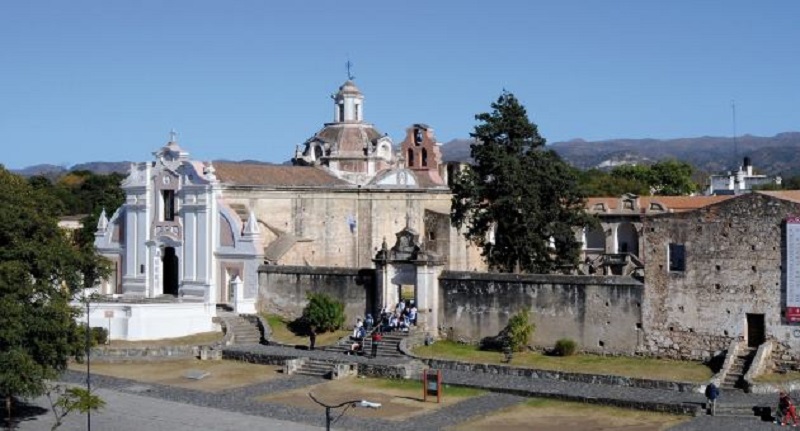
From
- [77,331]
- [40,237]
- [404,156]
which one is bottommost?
[77,331]

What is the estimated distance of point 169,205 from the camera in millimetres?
49438

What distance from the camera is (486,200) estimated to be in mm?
45594

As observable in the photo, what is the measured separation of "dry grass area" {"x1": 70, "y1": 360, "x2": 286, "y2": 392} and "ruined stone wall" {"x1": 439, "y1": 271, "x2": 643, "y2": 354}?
6.92m

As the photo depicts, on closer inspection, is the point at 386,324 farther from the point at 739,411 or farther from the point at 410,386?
the point at 739,411

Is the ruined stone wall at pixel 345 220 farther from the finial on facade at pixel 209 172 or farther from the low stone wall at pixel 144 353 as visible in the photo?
the low stone wall at pixel 144 353

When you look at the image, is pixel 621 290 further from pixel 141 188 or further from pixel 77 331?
pixel 141 188

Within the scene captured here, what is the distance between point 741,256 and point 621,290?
4120mm

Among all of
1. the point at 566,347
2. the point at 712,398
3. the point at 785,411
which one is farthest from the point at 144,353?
the point at 785,411

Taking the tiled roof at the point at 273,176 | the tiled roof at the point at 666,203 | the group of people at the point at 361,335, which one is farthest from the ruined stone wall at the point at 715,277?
the tiled roof at the point at 666,203

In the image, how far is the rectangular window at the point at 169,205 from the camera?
49156mm

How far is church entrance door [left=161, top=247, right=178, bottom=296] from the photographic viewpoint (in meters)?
49.4

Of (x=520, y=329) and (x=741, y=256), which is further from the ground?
(x=741, y=256)

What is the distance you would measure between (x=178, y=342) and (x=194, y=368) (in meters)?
3.52

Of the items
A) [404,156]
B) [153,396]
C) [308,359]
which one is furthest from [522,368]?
[404,156]
